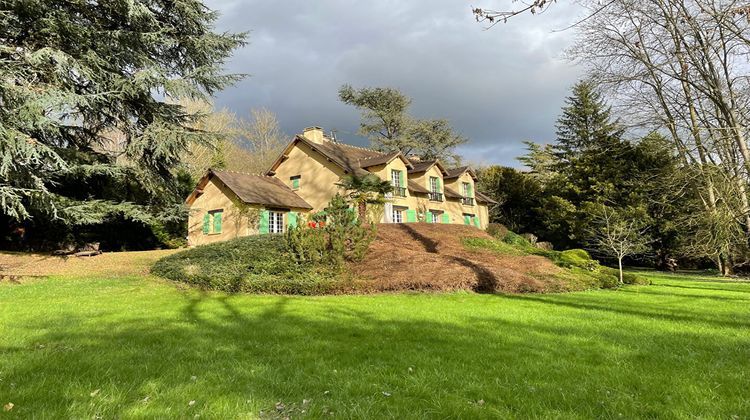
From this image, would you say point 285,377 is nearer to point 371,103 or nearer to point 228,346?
point 228,346

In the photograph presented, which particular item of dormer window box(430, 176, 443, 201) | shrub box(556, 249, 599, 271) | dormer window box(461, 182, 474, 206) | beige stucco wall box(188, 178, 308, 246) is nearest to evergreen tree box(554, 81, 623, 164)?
dormer window box(461, 182, 474, 206)

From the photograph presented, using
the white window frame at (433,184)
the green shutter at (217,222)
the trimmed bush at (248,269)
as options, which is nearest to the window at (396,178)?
the white window frame at (433,184)

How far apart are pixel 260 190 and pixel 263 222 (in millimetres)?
2589

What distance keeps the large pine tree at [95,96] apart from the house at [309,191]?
12.9 feet

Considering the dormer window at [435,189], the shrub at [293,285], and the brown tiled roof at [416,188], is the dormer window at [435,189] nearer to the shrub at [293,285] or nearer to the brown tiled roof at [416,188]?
the brown tiled roof at [416,188]

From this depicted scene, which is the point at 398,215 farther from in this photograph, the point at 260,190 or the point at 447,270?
the point at 447,270

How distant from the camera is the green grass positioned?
328 centimetres

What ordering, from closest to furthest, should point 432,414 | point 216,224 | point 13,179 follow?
point 432,414
point 13,179
point 216,224

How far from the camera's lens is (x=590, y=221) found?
27609 mm

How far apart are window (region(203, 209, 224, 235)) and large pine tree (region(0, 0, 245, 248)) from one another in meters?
3.87

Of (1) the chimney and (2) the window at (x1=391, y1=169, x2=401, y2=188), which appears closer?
(2) the window at (x1=391, y1=169, x2=401, y2=188)

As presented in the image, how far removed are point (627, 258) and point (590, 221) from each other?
4308 millimetres

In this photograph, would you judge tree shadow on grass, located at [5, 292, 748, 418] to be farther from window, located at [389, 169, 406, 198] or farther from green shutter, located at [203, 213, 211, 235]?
window, located at [389, 169, 406, 198]

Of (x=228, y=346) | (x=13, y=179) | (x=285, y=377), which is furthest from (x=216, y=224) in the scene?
(x=285, y=377)
